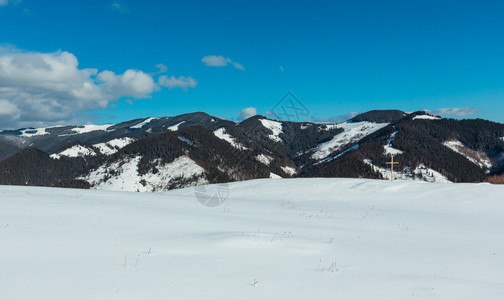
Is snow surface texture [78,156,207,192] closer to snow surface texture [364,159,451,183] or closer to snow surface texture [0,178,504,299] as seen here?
snow surface texture [364,159,451,183]

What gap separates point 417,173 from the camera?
517ft

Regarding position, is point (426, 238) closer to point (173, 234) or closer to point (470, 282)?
point (470, 282)

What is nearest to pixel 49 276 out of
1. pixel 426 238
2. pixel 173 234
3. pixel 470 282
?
pixel 173 234

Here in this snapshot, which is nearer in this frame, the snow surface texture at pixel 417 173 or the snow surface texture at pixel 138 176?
the snow surface texture at pixel 138 176

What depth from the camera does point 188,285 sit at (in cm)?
403

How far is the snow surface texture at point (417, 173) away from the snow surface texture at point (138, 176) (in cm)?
10569

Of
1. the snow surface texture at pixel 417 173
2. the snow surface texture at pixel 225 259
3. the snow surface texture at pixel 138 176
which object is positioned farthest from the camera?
the snow surface texture at pixel 417 173

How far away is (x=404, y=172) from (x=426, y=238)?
173311 millimetres

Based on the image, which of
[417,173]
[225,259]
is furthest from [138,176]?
[225,259]

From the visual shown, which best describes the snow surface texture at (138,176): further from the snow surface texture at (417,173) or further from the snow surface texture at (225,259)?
the snow surface texture at (225,259)

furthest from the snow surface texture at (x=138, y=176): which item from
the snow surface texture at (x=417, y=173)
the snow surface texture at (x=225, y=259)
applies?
the snow surface texture at (x=225, y=259)

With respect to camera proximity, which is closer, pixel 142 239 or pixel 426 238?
pixel 142 239

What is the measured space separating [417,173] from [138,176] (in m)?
160

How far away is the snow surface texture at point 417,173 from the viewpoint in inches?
6029
